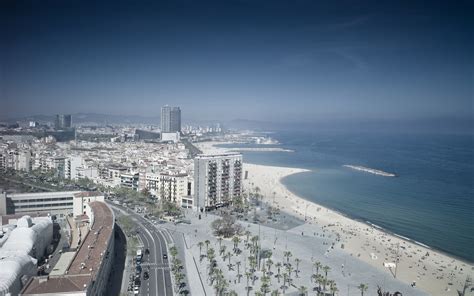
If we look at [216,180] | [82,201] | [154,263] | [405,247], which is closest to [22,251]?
[154,263]

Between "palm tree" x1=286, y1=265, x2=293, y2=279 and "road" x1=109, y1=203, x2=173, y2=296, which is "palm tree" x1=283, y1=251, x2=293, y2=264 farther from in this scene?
"road" x1=109, y1=203, x2=173, y2=296

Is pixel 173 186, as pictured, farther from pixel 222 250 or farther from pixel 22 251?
pixel 22 251

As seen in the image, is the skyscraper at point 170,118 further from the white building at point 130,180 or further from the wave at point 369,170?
the white building at point 130,180

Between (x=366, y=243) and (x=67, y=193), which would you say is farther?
(x=67, y=193)

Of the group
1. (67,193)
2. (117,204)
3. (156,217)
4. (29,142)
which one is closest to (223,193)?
(156,217)

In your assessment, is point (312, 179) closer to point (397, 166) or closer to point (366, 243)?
point (397, 166)

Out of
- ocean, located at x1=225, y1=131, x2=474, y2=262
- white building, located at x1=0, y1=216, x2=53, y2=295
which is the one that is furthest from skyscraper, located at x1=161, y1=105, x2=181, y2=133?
white building, located at x1=0, y1=216, x2=53, y2=295

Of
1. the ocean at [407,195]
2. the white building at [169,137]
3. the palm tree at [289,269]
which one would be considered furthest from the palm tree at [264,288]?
the white building at [169,137]
